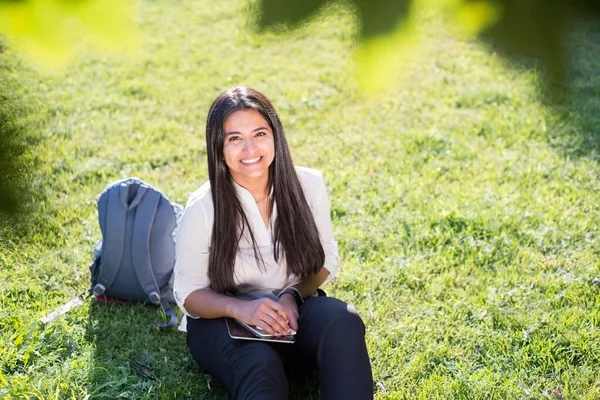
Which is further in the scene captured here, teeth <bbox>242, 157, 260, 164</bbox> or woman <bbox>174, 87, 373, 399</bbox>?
teeth <bbox>242, 157, 260, 164</bbox>

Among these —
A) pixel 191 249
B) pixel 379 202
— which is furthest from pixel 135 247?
pixel 379 202

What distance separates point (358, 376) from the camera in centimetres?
239

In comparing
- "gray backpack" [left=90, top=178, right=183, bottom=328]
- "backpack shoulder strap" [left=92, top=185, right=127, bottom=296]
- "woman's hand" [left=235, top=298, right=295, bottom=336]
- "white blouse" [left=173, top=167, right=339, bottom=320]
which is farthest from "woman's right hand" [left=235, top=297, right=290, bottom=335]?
"backpack shoulder strap" [left=92, top=185, right=127, bottom=296]

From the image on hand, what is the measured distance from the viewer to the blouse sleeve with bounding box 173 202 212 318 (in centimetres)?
262

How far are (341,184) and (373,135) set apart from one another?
692 millimetres

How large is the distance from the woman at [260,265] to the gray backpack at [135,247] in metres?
0.49

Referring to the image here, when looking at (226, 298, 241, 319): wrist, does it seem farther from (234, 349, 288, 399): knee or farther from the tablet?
(234, 349, 288, 399): knee

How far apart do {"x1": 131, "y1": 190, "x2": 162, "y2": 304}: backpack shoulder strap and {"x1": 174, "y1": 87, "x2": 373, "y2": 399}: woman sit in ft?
1.56

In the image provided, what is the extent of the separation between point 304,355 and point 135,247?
2.94ft

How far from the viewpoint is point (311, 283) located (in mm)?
2750

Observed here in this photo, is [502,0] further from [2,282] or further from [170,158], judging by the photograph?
[170,158]

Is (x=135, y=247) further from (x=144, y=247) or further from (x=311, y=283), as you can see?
(x=311, y=283)

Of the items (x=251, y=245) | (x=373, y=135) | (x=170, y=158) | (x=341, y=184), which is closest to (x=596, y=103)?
(x=373, y=135)

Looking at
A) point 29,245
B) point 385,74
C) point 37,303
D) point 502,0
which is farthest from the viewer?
point 29,245
